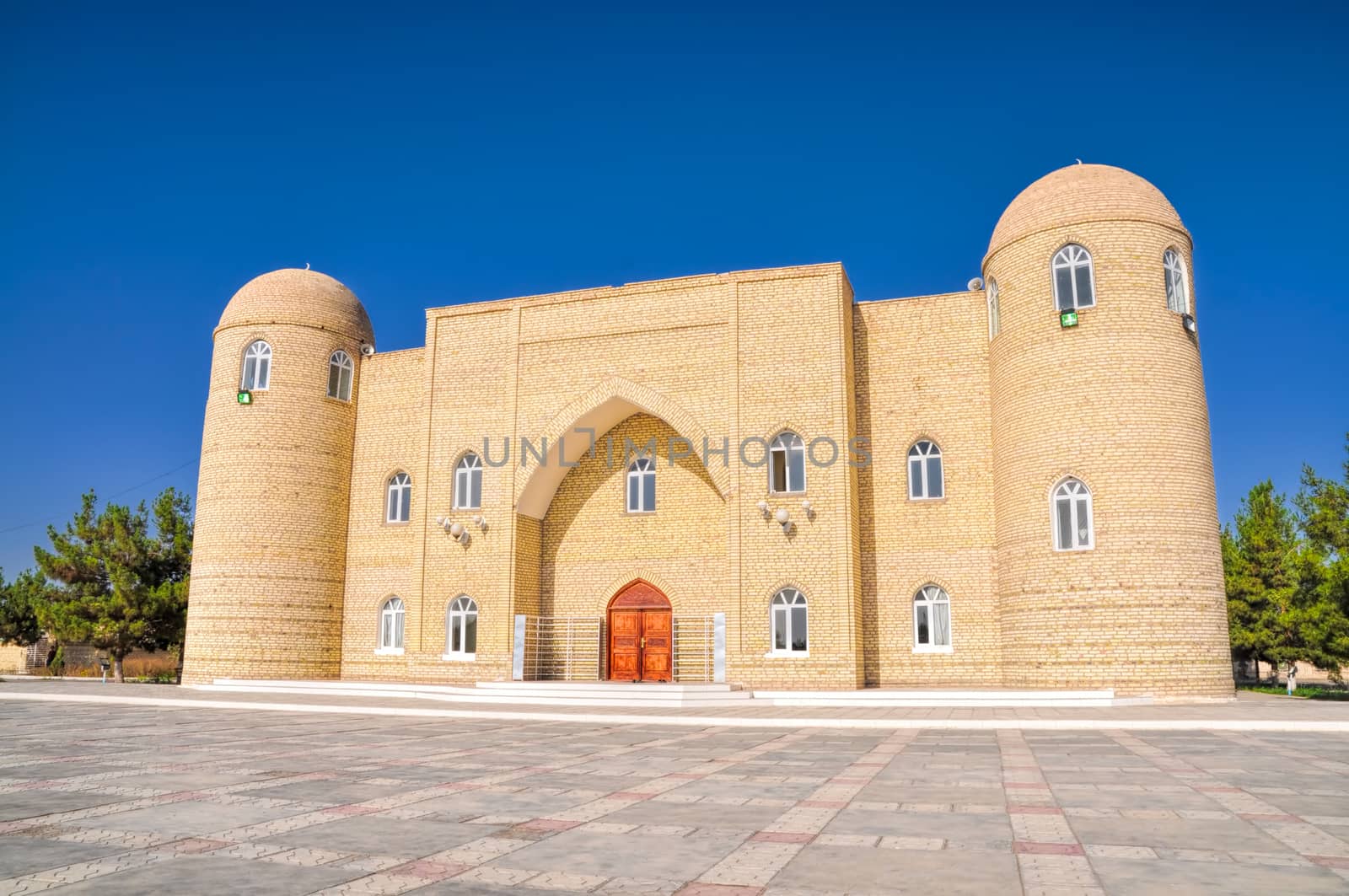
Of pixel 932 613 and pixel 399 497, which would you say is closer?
pixel 932 613

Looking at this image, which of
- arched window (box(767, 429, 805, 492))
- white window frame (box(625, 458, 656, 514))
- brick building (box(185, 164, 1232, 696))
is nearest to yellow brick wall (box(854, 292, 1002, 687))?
brick building (box(185, 164, 1232, 696))

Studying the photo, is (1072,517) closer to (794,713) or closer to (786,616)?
(786,616)

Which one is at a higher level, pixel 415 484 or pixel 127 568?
pixel 415 484

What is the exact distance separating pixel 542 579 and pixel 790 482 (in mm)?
6216

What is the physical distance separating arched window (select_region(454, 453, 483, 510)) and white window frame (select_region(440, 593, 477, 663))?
204cm

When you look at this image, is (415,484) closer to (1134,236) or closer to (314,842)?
(1134,236)

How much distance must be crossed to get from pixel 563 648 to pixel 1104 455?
38.2ft

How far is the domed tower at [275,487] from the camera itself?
2289 centimetres

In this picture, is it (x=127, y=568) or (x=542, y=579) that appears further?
(x=127, y=568)

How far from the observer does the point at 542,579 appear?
22547mm

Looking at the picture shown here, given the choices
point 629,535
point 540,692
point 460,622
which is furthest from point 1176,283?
point 460,622

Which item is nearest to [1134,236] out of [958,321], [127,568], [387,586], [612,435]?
[958,321]

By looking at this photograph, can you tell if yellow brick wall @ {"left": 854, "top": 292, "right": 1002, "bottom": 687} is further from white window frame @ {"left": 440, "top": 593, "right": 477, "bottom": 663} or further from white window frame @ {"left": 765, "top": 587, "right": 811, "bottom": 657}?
white window frame @ {"left": 440, "top": 593, "right": 477, "bottom": 663}

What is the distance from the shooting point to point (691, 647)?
69.3 feet
